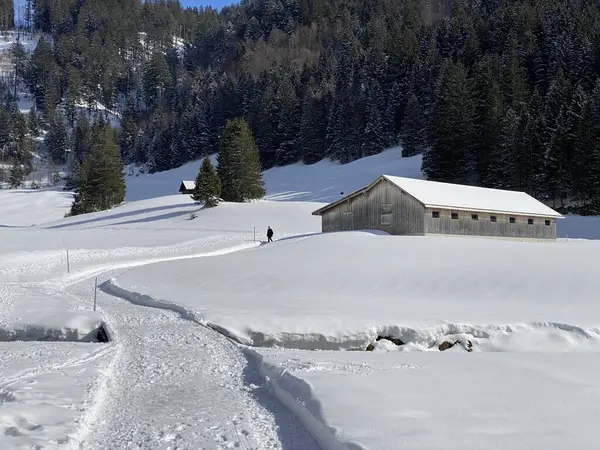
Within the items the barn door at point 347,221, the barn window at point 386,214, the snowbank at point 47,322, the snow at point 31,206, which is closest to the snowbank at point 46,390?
the snowbank at point 47,322

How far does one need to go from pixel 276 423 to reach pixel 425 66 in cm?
8788

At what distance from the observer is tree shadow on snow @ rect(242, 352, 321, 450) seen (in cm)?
641

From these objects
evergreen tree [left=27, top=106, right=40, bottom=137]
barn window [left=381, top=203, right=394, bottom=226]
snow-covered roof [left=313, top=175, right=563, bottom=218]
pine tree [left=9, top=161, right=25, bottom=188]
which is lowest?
barn window [left=381, top=203, right=394, bottom=226]

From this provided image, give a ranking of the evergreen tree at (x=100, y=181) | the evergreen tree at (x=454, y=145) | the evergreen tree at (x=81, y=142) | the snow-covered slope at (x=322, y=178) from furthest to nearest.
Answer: the evergreen tree at (x=81, y=142), the snow-covered slope at (x=322, y=178), the evergreen tree at (x=100, y=181), the evergreen tree at (x=454, y=145)

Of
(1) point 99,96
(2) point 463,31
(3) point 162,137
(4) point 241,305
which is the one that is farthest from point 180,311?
(1) point 99,96

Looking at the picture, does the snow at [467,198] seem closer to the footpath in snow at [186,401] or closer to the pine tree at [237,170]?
the footpath in snow at [186,401]

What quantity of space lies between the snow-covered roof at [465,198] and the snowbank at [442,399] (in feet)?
75.9

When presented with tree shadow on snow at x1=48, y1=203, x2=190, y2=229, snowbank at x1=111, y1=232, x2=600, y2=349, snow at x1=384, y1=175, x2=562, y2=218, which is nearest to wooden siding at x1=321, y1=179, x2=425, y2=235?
snow at x1=384, y1=175, x2=562, y2=218

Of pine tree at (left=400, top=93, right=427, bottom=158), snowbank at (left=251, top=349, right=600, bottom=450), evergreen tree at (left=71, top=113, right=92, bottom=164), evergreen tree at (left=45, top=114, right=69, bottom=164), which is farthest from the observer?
evergreen tree at (left=45, top=114, right=69, bottom=164)

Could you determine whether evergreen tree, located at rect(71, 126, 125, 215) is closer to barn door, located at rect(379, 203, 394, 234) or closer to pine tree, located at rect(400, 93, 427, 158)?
pine tree, located at rect(400, 93, 427, 158)

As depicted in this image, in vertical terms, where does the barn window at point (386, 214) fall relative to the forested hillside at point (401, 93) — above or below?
below

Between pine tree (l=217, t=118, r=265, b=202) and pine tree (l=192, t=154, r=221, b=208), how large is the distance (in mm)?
3913

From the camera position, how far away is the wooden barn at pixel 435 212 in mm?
32938

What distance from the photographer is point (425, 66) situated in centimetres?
8744
